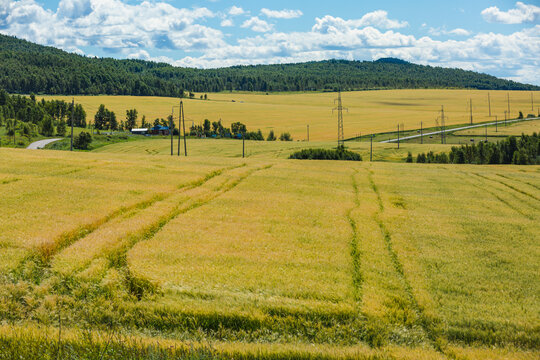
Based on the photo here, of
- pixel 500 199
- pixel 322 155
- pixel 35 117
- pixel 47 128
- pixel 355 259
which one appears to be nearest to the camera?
pixel 355 259

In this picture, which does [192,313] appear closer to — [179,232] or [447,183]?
[179,232]

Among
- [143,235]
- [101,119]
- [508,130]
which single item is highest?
[101,119]

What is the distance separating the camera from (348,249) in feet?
59.4

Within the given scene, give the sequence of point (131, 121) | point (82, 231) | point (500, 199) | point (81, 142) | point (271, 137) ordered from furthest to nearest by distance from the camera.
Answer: point (131, 121), point (271, 137), point (81, 142), point (500, 199), point (82, 231)

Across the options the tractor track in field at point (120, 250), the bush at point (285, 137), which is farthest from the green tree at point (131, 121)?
the tractor track in field at point (120, 250)

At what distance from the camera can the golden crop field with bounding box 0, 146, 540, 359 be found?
11.6 meters

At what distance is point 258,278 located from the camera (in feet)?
48.1

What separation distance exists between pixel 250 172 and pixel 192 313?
28.2m

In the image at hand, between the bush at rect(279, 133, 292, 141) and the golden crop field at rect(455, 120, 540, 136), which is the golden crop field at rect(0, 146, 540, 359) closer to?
the bush at rect(279, 133, 292, 141)

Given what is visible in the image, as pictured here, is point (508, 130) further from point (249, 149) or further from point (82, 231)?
point (82, 231)

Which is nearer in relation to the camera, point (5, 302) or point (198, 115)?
point (5, 302)

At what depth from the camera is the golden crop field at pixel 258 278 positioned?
1163 cm

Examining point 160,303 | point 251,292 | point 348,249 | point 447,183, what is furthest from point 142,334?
point 447,183

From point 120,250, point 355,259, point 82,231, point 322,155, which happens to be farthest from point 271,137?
point 120,250
